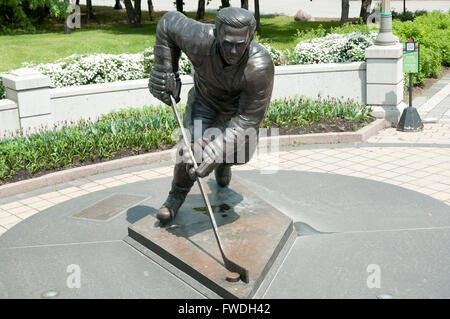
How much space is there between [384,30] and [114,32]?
56.9 feet

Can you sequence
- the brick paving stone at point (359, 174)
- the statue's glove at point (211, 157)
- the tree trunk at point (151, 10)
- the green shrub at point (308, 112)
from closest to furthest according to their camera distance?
the statue's glove at point (211, 157), the brick paving stone at point (359, 174), the green shrub at point (308, 112), the tree trunk at point (151, 10)

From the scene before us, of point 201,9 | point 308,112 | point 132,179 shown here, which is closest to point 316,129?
point 308,112

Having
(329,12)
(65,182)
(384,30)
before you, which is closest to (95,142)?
(65,182)

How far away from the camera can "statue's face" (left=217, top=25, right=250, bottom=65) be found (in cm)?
438

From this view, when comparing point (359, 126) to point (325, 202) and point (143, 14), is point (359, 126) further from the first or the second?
point (143, 14)

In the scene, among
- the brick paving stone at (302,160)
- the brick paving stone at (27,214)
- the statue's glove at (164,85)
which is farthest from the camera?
the brick paving stone at (302,160)

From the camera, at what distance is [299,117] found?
31.7ft

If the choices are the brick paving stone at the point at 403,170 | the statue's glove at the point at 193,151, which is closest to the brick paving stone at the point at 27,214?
the statue's glove at the point at 193,151

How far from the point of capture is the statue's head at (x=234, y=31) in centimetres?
436

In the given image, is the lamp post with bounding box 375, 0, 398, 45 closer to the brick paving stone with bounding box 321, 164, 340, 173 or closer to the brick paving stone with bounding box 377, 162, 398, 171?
the brick paving stone with bounding box 377, 162, 398, 171

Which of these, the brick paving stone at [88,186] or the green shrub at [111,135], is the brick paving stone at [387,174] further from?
the brick paving stone at [88,186]

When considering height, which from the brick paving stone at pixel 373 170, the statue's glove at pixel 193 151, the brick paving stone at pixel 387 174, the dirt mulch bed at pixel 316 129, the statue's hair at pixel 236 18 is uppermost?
the statue's hair at pixel 236 18

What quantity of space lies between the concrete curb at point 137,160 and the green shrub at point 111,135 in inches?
9.1

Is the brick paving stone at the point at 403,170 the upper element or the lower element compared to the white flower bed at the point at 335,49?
lower
